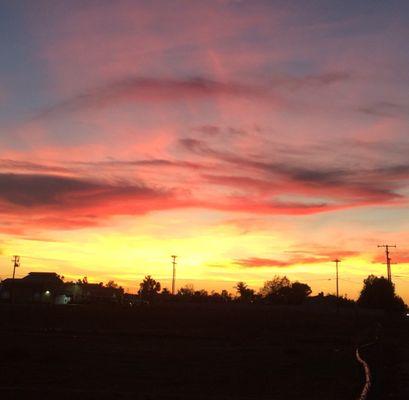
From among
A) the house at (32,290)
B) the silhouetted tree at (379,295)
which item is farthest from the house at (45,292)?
the silhouetted tree at (379,295)

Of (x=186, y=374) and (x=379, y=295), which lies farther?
(x=379, y=295)

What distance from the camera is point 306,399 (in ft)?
55.3

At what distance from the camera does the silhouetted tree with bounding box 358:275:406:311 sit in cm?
16112

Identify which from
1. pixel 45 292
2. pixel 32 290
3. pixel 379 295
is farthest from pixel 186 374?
pixel 379 295

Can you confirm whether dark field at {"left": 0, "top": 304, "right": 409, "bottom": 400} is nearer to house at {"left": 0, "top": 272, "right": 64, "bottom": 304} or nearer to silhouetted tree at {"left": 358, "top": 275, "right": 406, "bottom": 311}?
house at {"left": 0, "top": 272, "right": 64, "bottom": 304}

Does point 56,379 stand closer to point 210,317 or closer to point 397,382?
point 397,382

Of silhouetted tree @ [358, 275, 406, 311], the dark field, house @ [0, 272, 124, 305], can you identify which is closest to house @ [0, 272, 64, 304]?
house @ [0, 272, 124, 305]

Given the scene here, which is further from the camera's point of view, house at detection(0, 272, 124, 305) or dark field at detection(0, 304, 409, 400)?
house at detection(0, 272, 124, 305)

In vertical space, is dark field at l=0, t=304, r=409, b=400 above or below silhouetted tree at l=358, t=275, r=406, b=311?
below

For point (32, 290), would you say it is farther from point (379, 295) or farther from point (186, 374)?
point (186, 374)

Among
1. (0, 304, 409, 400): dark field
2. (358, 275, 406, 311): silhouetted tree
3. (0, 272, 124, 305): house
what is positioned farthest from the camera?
(358, 275, 406, 311): silhouetted tree

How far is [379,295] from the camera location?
16575cm

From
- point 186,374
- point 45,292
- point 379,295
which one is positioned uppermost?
point 379,295

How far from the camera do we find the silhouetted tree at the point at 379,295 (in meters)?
161
